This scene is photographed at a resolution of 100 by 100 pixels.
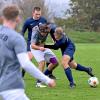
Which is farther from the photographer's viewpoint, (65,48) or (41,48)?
(65,48)

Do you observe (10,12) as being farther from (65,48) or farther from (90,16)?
(90,16)

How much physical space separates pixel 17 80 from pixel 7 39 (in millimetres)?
494

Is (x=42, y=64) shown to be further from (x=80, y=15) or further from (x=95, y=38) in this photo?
(x=80, y=15)

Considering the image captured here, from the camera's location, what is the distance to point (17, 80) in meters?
5.45

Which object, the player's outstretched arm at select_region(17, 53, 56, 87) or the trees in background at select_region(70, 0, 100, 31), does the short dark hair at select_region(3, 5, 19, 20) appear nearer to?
the player's outstretched arm at select_region(17, 53, 56, 87)

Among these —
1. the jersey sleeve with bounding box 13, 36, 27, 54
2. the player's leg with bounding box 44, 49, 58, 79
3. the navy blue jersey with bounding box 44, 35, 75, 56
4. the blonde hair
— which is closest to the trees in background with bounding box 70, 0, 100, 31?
the player's leg with bounding box 44, 49, 58, 79

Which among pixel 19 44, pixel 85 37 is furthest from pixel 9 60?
pixel 85 37

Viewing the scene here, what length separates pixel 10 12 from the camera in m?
5.22

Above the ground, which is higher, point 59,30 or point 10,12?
point 10,12

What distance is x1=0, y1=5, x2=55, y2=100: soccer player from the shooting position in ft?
17.1

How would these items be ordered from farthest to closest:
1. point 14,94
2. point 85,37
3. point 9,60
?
point 85,37 < point 9,60 < point 14,94

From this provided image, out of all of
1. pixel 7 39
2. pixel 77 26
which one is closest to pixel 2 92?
pixel 7 39

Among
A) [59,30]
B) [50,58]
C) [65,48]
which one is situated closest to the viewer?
[59,30]

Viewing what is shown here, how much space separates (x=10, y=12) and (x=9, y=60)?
58 centimetres
